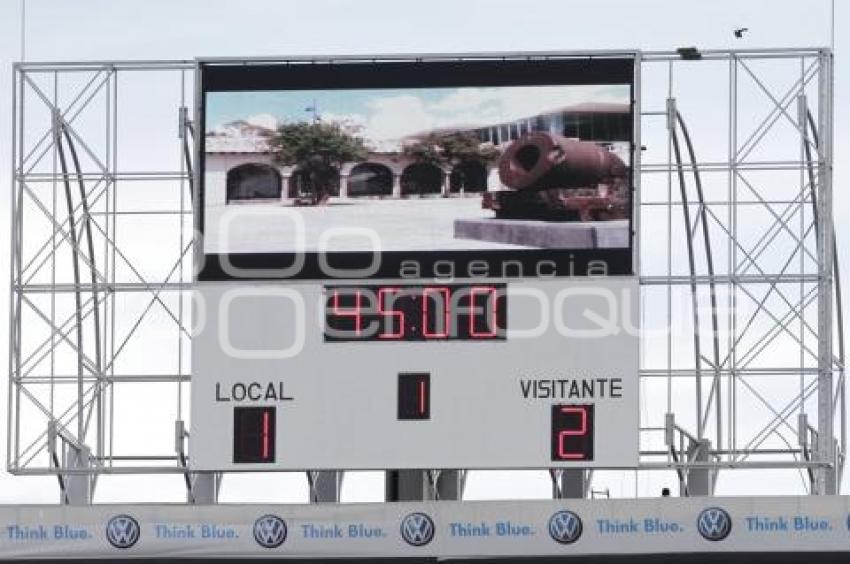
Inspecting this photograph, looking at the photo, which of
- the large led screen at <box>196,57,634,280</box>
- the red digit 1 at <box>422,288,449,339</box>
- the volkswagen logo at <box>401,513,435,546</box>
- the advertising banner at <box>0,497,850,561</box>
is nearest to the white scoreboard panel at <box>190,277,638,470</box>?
the red digit 1 at <box>422,288,449,339</box>

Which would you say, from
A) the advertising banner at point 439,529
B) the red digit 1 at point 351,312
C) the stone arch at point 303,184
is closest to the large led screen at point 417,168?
the stone arch at point 303,184

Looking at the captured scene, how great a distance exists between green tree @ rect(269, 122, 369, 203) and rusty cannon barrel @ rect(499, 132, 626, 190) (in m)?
1.79

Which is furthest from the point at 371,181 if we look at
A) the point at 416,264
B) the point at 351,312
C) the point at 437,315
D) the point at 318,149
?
the point at 437,315

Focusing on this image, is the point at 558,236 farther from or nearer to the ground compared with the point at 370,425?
farther from the ground

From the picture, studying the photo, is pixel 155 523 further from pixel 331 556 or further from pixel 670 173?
pixel 670 173

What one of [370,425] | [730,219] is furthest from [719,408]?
[370,425]

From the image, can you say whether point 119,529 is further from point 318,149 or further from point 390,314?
point 318,149

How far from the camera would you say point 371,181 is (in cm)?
3478

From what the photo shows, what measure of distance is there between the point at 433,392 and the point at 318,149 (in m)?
3.24

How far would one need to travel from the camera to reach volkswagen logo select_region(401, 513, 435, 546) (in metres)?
34.7

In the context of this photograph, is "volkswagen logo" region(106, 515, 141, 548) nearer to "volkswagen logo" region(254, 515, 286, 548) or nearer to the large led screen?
"volkswagen logo" region(254, 515, 286, 548)

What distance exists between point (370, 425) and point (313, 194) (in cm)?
288

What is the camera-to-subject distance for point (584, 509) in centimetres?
3453

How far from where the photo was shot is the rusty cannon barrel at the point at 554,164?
34.4 metres
